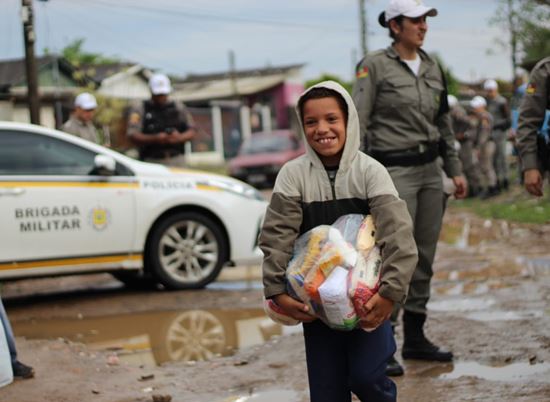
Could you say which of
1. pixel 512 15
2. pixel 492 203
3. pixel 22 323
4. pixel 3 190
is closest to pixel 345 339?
pixel 22 323

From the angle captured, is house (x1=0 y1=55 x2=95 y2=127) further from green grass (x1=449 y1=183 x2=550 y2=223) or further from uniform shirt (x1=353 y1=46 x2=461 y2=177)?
uniform shirt (x1=353 y1=46 x2=461 y2=177)

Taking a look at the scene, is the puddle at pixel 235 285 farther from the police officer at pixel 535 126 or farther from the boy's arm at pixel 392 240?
the boy's arm at pixel 392 240

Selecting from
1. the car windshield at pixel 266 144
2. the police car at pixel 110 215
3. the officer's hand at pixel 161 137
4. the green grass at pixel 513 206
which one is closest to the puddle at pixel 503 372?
the police car at pixel 110 215

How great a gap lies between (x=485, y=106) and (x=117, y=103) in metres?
21.7

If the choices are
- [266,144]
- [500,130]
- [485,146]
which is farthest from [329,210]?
[266,144]

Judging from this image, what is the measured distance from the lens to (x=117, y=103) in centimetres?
3762

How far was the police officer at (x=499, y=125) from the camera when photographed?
17000 millimetres

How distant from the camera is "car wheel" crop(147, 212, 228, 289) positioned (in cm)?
860

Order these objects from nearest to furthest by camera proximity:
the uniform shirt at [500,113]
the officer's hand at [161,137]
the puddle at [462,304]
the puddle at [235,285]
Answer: the puddle at [462,304]
the puddle at [235,285]
the officer's hand at [161,137]
the uniform shirt at [500,113]

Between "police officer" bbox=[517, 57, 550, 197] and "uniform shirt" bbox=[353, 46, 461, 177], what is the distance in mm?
520

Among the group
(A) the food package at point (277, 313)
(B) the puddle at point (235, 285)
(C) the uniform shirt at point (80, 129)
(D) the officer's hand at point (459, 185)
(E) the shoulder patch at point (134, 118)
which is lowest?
(B) the puddle at point (235, 285)

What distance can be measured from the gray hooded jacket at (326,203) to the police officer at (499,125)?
13.9 m

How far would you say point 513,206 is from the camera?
14836mm

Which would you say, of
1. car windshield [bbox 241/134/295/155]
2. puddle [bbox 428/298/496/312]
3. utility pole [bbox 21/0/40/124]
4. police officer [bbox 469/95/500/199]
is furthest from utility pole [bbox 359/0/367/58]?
puddle [bbox 428/298/496/312]
